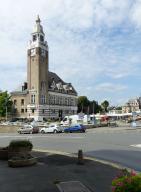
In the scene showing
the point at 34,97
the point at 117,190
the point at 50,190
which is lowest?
the point at 50,190

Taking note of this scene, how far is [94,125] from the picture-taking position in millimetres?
81812

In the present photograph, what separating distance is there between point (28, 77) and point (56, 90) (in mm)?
14237

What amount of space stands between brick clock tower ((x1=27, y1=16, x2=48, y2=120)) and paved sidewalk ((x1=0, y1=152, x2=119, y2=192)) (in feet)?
333

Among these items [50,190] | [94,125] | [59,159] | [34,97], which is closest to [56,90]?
[34,97]

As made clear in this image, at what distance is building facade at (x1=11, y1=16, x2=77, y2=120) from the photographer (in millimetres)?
121562

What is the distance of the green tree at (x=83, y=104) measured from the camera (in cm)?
17068

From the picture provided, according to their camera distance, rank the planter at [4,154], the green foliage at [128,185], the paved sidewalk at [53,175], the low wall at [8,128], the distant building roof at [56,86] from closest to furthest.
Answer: the green foliage at [128,185], the paved sidewalk at [53,175], the planter at [4,154], the low wall at [8,128], the distant building roof at [56,86]

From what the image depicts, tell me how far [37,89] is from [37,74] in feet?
16.2

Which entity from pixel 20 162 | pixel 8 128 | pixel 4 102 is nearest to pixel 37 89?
pixel 4 102

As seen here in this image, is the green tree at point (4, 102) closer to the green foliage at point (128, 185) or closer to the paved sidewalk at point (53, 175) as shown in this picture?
the paved sidewalk at point (53, 175)

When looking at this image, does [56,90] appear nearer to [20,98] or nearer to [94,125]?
[20,98]

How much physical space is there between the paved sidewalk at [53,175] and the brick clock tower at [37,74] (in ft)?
333

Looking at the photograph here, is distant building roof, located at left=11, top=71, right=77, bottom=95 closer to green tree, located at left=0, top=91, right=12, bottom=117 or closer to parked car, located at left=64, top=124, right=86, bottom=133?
green tree, located at left=0, top=91, right=12, bottom=117

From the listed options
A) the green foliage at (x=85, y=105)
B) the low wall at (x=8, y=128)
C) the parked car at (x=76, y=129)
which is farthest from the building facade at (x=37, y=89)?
the parked car at (x=76, y=129)
